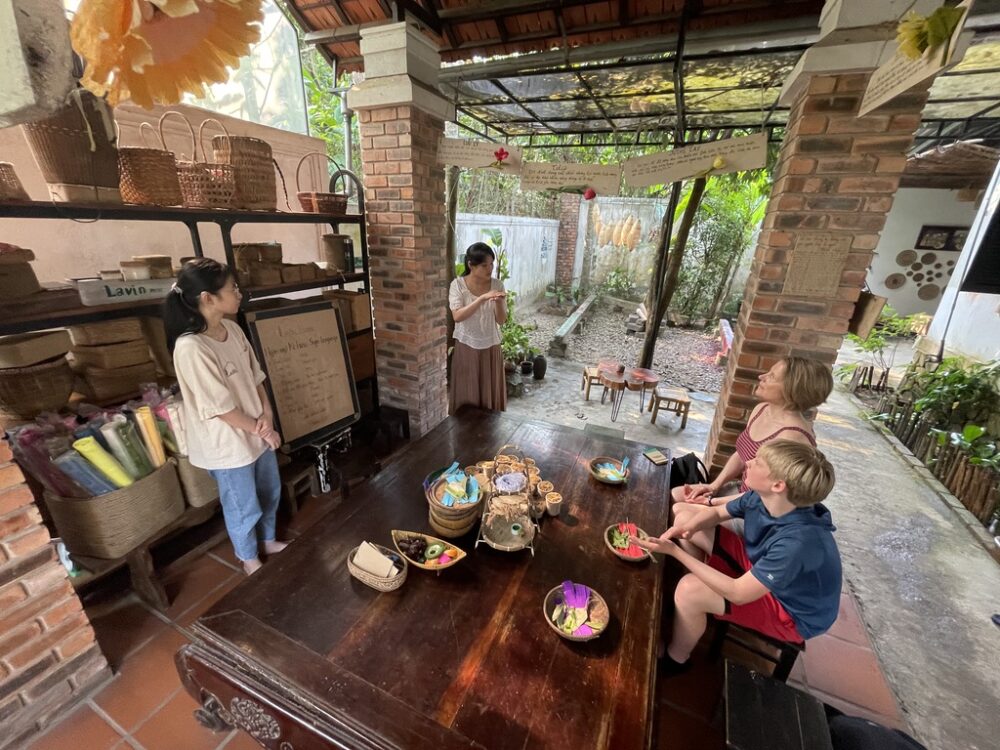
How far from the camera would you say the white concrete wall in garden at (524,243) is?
6566 mm

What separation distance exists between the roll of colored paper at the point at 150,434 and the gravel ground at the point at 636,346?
5563 millimetres

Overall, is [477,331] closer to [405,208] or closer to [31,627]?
[405,208]

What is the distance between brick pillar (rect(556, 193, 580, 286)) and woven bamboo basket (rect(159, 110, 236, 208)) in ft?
31.1

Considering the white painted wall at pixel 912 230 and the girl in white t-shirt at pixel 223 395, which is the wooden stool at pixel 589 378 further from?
the white painted wall at pixel 912 230

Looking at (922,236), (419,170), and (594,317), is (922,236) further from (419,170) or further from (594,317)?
(419,170)

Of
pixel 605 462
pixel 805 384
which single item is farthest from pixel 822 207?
pixel 605 462

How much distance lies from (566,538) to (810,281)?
6.03 ft

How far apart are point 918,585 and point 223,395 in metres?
3.88

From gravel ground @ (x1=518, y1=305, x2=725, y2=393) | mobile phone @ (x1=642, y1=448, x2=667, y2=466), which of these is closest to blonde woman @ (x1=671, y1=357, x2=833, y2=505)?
mobile phone @ (x1=642, y1=448, x2=667, y2=466)

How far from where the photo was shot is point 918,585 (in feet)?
7.89

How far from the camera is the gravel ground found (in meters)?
6.27

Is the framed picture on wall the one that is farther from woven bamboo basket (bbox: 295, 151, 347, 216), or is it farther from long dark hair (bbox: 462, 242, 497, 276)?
woven bamboo basket (bbox: 295, 151, 347, 216)

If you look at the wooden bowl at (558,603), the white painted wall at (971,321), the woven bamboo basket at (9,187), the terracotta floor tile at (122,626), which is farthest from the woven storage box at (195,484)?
the white painted wall at (971,321)

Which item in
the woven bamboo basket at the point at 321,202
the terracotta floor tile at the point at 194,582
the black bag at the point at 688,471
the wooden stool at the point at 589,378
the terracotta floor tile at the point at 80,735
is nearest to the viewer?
the terracotta floor tile at the point at 80,735
